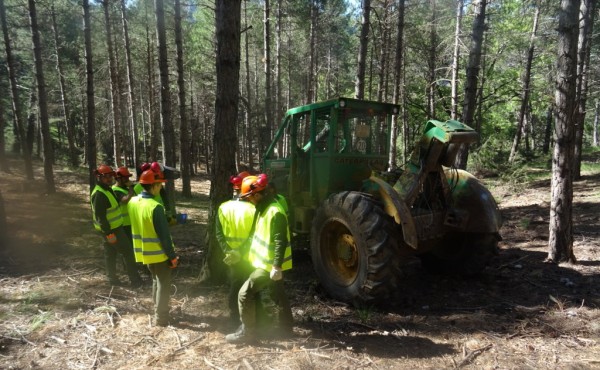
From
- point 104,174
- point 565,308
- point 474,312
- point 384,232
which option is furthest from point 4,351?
point 565,308

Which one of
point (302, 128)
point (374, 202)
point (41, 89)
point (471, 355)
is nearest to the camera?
point (471, 355)

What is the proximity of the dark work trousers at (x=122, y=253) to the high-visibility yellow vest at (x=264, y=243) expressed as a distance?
2645mm

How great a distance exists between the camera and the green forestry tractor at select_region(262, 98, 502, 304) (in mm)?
4504

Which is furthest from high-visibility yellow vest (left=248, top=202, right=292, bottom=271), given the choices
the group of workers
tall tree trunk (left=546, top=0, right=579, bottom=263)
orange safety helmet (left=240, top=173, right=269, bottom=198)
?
tall tree trunk (left=546, top=0, right=579, bottom=263)

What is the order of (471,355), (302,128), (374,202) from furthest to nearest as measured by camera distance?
1. (302,128)
2. (374,202)
3. (471,355)

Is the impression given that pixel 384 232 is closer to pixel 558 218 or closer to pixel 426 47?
pixel 558 218

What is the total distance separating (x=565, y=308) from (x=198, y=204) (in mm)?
11929

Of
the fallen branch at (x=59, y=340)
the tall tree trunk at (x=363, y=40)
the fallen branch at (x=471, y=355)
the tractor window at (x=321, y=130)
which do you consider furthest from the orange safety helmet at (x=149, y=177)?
the tall tree trunk at (x=363, y=40)

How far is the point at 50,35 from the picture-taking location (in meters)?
23.1

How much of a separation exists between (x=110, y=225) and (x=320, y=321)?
3.32 metres

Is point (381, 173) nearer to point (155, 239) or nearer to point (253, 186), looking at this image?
point (253, 186)

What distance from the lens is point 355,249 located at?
493 centimetres

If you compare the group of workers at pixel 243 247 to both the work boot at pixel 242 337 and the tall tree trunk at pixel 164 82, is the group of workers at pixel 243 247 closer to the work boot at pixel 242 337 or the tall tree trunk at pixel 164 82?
the work boot at pixel 242 337

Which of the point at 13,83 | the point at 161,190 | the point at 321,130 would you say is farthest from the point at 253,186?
the point at 13,83
